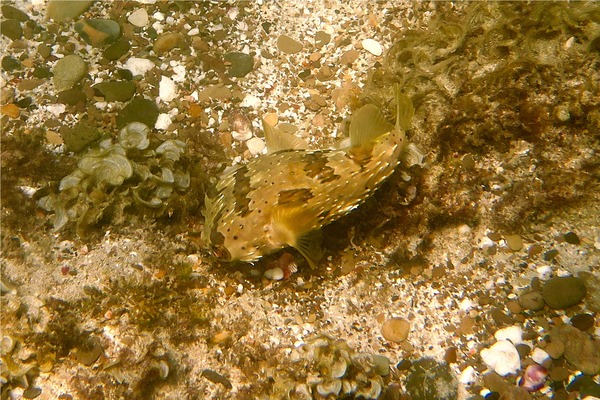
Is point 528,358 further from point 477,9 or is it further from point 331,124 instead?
point 477,9

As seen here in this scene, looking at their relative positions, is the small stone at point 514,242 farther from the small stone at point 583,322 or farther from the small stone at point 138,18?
the small stone at point 138,18

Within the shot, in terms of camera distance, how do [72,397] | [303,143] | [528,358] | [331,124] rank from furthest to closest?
[331,124] < [303,143] < [528,358] < [72,397]

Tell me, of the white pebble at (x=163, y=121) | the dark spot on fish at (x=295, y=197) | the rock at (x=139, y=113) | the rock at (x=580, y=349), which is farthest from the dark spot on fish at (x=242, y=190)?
the rock at (x=580, y=349)

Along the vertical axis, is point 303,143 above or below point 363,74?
below

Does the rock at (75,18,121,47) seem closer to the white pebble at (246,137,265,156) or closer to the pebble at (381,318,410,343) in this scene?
the white pebble at (246,137,265,156)

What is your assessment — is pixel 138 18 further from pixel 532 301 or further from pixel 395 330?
pixel 532 301

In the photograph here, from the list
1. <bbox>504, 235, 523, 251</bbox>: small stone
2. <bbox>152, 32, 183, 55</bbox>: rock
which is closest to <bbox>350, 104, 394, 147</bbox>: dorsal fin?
<bbox>504, 235, 523, 251</bbox>: small stone

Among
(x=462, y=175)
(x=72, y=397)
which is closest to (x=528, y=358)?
(x=462, y=175)
